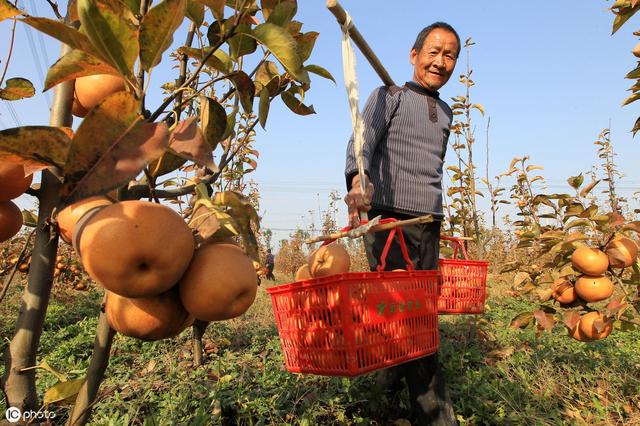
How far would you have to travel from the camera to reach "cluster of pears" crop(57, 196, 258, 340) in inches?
27.4

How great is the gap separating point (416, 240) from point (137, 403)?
167 centimetres

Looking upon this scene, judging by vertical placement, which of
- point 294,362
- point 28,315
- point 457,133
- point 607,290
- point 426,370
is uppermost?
point 457,133

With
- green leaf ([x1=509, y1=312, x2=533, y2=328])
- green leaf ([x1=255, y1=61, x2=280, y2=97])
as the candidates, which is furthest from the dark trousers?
green leaf ([x1=255, y1=61, x2=280, y2=97])

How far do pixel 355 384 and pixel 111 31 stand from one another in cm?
240

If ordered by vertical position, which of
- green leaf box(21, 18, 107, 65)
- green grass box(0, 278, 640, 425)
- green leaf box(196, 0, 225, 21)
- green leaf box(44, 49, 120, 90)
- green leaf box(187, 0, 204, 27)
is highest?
green leaf box(187, 0, 204, 27)

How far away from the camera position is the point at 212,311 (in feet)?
2.57

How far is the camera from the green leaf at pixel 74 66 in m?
0.71

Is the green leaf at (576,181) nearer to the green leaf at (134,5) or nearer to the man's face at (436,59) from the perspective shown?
the man's face at (436,59)

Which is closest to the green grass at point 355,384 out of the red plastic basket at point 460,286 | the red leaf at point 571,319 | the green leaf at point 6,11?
the red plastic basket at point 460,286

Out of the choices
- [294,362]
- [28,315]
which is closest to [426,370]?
[294,362]

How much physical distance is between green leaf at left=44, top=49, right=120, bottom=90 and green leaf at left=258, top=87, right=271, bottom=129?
416mm

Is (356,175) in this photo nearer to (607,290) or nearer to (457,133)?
(607,290)

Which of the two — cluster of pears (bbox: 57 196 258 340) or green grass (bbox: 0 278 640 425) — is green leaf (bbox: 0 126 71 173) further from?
green grass (bbox: 0 278 640 425)

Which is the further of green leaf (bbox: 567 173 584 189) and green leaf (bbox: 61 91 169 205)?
green leaf (bbox: 567 173 584 189)
